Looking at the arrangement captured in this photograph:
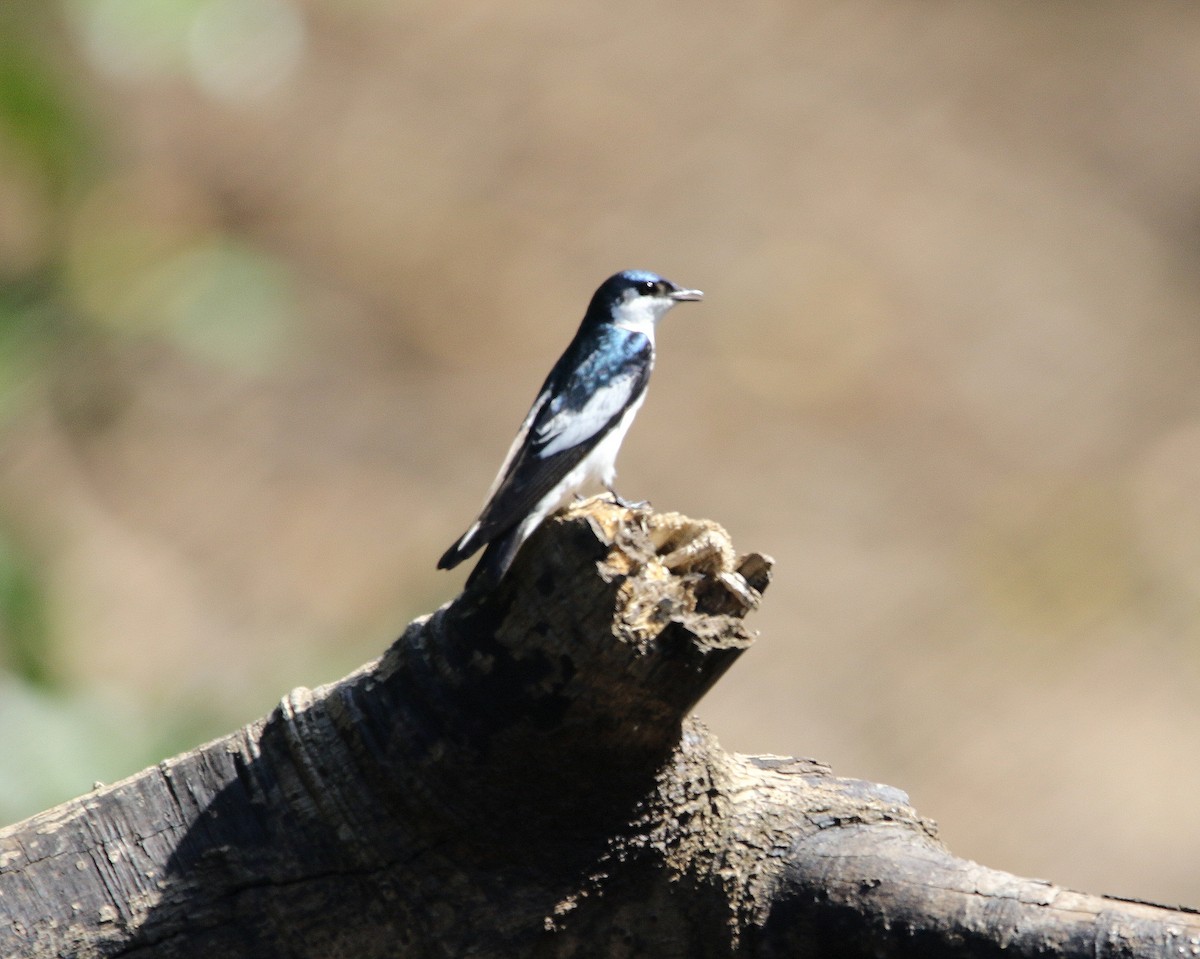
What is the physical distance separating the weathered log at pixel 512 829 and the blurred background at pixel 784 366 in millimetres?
4041

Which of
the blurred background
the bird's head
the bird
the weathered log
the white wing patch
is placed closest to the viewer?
the weathered log

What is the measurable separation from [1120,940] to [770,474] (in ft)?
22.6

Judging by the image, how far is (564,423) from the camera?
3723 millimetres

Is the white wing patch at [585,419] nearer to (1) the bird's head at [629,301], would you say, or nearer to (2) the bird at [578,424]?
(2) the bird at [578,424]

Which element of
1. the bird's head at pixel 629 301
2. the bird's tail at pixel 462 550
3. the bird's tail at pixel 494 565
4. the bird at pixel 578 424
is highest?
the bird's head at pixel 629 301

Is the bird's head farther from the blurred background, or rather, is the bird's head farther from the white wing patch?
the blurred background

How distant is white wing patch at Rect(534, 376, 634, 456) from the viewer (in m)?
3.62

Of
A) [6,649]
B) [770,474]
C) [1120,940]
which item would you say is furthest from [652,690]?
[770,474]

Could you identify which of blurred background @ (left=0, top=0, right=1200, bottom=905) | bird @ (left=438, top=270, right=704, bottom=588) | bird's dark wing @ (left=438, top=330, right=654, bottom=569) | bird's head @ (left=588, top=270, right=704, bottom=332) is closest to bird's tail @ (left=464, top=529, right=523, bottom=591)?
bird @ (left=438, top=270, right=704, bottom=588)

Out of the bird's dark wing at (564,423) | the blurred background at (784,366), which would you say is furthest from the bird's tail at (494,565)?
the blurred background at (784,366)

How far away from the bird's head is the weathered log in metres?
1.72

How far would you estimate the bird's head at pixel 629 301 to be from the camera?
14.6 ft

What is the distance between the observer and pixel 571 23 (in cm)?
1079

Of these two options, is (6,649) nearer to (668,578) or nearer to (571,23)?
(668,578)
